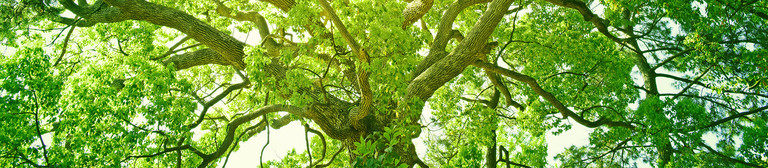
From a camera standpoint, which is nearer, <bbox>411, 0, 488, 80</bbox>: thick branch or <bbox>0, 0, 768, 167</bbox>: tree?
<bbox>0, 0, 768, 167</bbox>: tree

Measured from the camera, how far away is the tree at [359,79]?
20.1 ft

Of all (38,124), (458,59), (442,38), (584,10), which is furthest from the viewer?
(584,10)

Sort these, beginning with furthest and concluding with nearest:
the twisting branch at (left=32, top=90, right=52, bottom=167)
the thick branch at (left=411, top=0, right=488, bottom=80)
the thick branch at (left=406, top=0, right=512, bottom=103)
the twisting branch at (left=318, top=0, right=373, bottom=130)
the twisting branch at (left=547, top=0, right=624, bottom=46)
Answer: the twisting branch at (left=547, top=0, right=624, bottom=46)
the thick branch at (left=411, top=0, right=488, bottom=80)
the thick branch at (left=406, top=0, right=512, bottom=103)
the twisting branch at (left=32, top=90, right=52, bottom=167)
the twisting branch at (left=318, top=0, right=373, bottom=130)

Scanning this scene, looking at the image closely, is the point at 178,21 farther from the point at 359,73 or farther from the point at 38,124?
the point at 359,73

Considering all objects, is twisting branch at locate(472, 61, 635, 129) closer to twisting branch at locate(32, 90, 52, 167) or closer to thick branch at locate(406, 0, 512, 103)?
thick branch at locate(406, 0, 512, 103)

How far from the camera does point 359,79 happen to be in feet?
20.6

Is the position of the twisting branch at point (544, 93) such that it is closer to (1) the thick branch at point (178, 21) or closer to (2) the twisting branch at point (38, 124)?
(1) the thick branch at point (178, 21)

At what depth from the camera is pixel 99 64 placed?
22.3ft

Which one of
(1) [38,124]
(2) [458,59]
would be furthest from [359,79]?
(1) [38,124]

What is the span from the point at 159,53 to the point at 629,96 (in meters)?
7.56

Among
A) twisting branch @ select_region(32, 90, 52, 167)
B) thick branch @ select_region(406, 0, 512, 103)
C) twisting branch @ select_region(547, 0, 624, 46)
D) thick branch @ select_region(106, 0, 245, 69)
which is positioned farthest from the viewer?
twisting branch @ select_region(547, 0, 624, 46)

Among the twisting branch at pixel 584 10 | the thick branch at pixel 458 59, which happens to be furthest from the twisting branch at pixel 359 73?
the twisting branch at pixel 584 10

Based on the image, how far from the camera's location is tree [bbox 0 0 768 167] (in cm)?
612

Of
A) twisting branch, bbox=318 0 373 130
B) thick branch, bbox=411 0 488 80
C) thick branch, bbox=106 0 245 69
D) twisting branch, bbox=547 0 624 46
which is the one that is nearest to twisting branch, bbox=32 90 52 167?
thick branch, bbox=106 0 245 69
